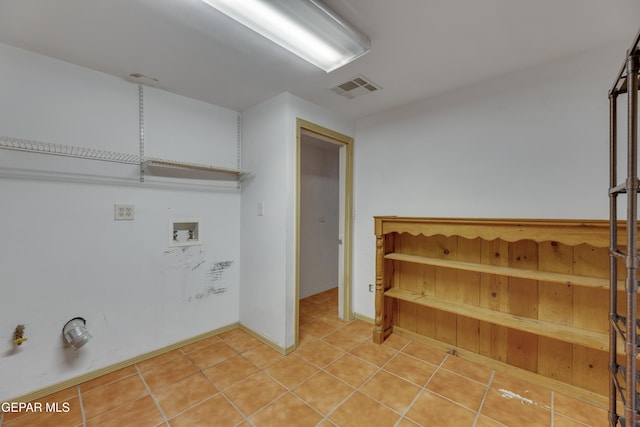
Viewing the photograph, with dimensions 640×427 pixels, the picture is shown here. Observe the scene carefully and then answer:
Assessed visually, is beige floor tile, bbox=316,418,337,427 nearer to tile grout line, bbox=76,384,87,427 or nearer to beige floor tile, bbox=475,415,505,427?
beige floor tile, bbox=475,415,505,427

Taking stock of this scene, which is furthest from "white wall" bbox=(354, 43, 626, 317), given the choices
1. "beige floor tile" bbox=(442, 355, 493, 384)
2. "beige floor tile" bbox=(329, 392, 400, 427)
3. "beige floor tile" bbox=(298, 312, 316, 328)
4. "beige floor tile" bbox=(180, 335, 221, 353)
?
"beige floor tile" bbox=(180, 335, 221, 353)

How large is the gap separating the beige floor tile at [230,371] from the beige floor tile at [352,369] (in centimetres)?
60

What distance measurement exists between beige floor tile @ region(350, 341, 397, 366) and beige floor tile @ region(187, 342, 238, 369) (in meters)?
1.04

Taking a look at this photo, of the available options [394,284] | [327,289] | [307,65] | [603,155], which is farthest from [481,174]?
[327,289]

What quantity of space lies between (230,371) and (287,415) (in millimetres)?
645

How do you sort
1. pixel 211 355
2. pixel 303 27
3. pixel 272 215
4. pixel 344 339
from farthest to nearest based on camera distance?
pixel 344 339 → pixel 272 215 → pixel 211 355 → pixel 303 27

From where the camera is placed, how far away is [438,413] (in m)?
1.57

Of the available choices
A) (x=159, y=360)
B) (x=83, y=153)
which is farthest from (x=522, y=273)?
(x=83, y=153)

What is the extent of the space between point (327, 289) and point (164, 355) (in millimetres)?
2326

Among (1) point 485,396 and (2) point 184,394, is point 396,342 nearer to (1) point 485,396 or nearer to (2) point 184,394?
(1) point 485,396

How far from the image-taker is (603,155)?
1.65m

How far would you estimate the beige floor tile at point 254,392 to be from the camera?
1639 mm

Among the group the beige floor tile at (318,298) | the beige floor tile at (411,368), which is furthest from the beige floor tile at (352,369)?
the beige floor tile at (318,298)

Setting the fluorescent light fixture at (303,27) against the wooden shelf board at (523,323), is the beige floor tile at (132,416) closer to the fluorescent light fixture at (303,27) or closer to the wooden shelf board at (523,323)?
the wooden shelf board at (523,323)
